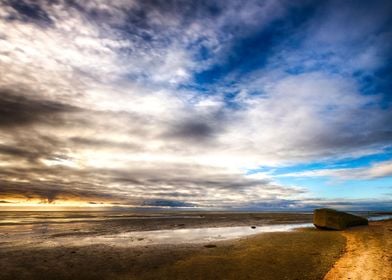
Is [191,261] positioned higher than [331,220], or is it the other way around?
[331,220]

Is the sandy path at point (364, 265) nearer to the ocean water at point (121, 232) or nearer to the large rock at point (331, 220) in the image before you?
the ocean water at point (121, 232)

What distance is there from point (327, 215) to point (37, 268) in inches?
1230

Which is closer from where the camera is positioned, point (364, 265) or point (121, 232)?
point (364, 265)

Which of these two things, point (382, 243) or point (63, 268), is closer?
point (63, 268)

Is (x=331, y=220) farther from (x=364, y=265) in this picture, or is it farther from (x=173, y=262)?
(x=173, y=262)

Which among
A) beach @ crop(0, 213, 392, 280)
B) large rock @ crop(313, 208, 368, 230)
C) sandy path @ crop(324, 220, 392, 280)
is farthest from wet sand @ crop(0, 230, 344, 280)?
large rock @ crop(313, 208, 368, 230)

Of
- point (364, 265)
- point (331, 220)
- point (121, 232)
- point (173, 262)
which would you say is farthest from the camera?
point (331, 220)

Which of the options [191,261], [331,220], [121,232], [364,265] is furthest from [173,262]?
[331,220]

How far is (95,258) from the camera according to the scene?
669 inches

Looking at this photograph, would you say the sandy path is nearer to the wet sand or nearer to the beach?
the beach

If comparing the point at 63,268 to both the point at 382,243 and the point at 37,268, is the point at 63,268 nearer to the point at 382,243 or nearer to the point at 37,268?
the point at 37,268

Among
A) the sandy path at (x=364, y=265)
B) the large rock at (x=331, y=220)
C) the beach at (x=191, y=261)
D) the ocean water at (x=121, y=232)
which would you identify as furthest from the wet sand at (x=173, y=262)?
the large rock at (x=331, y=220)

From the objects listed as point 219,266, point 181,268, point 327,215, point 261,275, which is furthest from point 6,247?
point 327,215

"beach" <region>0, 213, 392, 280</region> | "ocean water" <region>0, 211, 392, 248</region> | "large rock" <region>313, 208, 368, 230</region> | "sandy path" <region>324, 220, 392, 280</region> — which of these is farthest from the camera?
"large rock" <region>313, 208, 368, 230</region>
